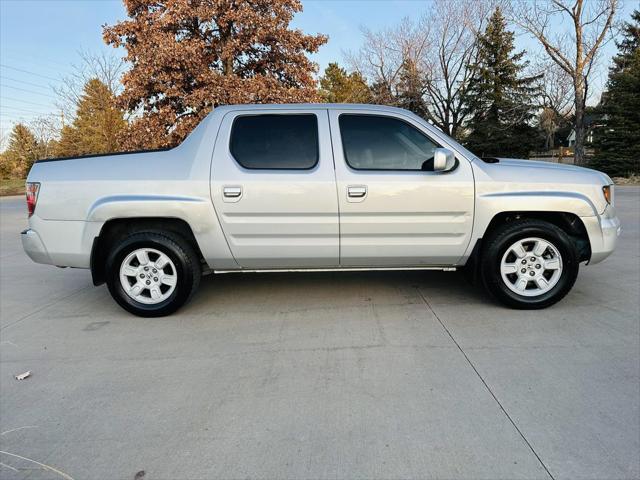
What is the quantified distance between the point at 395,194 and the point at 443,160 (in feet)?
1.62

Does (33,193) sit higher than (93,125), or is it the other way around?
(93,125)

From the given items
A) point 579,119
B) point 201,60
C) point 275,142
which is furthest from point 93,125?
point 275,142

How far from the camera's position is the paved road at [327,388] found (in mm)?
2115

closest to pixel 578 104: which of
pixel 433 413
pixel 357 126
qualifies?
pixel 357 126

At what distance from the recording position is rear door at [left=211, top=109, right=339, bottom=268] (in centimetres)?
382

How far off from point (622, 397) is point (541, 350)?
66 cm

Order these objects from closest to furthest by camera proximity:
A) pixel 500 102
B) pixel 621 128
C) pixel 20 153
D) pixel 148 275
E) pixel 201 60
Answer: pixel 148 275, pixel 201 60, pixel 621 128, pixel 500 102, pixel 20 153

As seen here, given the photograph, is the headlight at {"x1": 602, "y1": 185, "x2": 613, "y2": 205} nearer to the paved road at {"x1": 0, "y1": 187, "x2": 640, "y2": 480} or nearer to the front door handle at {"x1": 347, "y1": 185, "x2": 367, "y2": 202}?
the paved road at {"x1": 0, "y1": 187, "x2": 640, "y2": 480}

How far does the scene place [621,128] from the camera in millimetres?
22859

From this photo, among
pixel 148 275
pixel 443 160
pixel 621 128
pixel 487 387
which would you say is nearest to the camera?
pixel 487 387

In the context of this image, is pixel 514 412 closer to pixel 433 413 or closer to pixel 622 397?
pixel 433 413

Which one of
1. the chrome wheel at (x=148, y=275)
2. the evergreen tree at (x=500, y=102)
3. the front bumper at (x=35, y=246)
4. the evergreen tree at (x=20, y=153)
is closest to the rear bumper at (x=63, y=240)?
the front bumper at (x=35, y=246)

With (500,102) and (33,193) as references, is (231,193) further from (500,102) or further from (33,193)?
(500,102)

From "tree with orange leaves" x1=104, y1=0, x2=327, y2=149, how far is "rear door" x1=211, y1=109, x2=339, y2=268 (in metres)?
13.9
